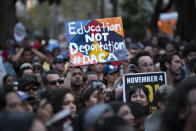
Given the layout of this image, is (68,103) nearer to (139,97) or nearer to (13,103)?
(13,103)

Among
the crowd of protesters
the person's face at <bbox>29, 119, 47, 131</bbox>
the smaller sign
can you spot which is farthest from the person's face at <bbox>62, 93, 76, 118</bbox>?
the smaller sign

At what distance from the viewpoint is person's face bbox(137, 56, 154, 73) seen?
9.17m

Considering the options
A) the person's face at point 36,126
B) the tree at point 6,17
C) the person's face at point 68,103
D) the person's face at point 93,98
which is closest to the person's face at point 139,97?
the person's face at point 93,98

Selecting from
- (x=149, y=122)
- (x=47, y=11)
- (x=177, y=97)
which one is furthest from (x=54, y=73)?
(x=47, y=11)

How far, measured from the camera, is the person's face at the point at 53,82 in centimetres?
814

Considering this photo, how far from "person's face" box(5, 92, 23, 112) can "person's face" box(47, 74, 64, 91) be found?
310 cm

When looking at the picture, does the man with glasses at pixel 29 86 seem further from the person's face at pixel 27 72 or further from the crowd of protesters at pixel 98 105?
the person's face at pixel 27 72

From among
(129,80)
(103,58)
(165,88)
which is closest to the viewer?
(165,88)

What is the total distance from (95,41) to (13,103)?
12.7ft

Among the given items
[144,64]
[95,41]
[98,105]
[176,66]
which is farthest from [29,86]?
[176,66]

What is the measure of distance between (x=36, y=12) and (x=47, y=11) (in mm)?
1620

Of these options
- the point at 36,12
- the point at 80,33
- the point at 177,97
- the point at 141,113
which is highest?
the point at 36,12

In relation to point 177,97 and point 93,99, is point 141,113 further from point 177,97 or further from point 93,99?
point 177,97

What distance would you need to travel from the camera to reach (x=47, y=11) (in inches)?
2420
